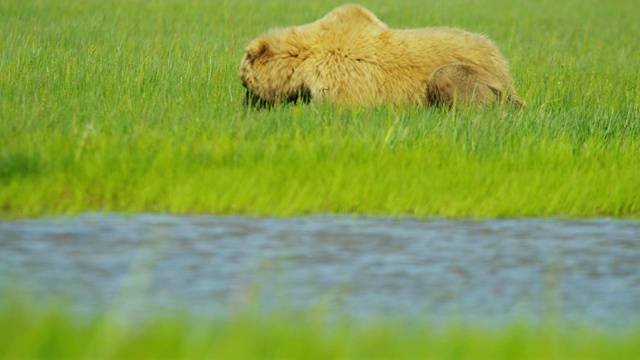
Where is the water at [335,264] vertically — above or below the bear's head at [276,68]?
below

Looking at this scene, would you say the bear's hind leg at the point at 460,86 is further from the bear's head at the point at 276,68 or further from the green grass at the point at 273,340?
the green grass at the point at 273,340

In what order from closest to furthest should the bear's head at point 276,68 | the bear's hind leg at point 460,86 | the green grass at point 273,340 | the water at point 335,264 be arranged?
the green grass at point 273,340 → the water at point 335,264 → the bear's hind leg at point 460,86 → the bear's head at point 276,68

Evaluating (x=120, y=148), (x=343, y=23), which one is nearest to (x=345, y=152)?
(x=120, y=148)

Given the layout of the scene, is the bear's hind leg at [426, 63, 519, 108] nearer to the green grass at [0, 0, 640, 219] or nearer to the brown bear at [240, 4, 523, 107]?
the brown bear at [240, 4, 523, 107]

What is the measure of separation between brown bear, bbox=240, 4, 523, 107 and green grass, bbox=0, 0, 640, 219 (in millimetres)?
243

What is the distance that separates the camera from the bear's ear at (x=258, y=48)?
903cm

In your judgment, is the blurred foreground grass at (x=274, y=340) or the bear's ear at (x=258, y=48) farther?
the bear's ear at (x=258, y=48)

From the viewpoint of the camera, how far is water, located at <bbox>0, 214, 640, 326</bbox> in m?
4.69

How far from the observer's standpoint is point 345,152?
7.40 m

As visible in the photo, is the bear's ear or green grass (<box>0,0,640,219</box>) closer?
green grass (<box>0,0,640,219</box>)

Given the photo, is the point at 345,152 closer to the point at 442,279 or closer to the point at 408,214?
the point at 408,214

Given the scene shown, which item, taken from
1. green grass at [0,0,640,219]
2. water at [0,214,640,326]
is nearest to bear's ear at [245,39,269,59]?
green grass at [0,0,640,219]

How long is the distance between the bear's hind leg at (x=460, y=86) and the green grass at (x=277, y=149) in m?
0.17

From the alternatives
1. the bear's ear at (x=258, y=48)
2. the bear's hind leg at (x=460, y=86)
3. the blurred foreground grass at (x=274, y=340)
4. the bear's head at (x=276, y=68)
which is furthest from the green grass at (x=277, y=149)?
the blurred foreground grass at (x=274, y=340)
